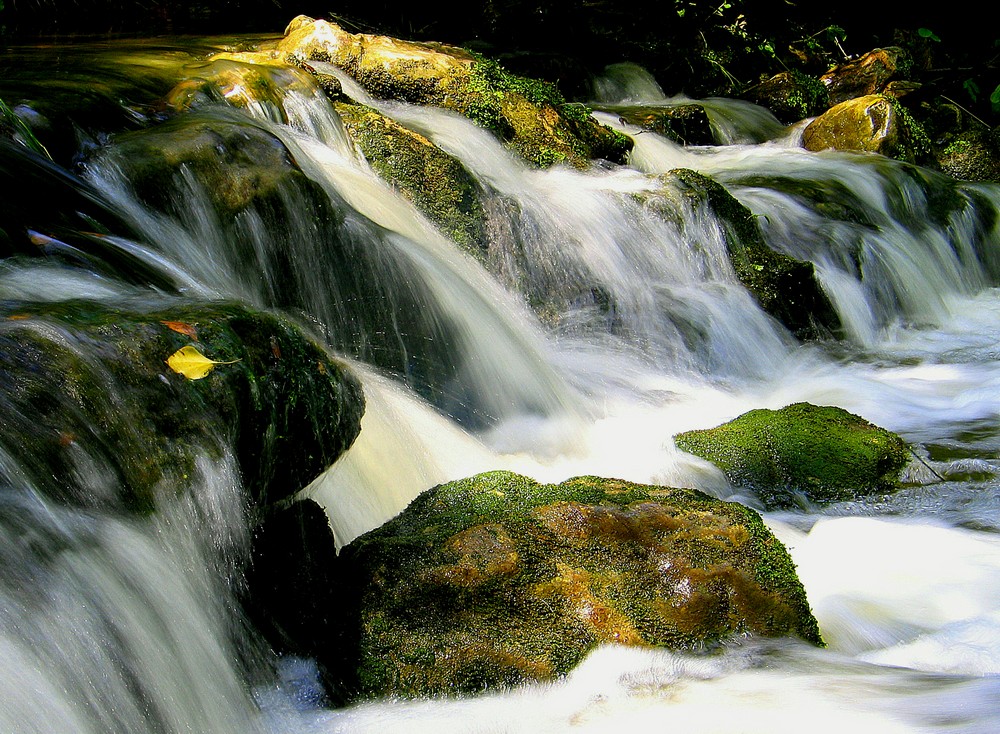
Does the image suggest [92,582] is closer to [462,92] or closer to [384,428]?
[384,428]

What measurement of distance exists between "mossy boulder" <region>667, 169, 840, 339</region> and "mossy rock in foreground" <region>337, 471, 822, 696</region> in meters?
4.21

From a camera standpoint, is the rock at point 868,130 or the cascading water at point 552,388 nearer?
the cascading water at point 552,388

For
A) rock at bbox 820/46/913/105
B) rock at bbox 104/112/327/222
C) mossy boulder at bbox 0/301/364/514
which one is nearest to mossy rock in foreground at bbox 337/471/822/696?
mossy boulder at bbox 0/301/364/514

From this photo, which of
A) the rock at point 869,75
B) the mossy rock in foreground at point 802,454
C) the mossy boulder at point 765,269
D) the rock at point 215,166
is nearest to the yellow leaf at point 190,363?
the rock at point 215,166

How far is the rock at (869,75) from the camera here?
12922 millimetres

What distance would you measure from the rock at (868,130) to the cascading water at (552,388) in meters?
0.92

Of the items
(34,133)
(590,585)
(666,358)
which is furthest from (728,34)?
(590,585)

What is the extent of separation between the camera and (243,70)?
20.9 ft

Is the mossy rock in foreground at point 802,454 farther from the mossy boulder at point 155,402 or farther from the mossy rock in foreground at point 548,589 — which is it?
the mossy boulder at point 155,402

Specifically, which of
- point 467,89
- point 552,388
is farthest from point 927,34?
point 552,388

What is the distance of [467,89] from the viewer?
25.3 feet

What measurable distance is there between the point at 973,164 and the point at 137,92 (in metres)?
9.62

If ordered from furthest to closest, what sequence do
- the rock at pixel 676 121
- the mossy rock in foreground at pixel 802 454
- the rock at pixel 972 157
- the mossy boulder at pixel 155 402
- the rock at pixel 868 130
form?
1. the rock at pixel 972 157
2. the rock at pixel 868 130
3. the rock at pixel 676 121
4. the mossy rock in foreground at pixel 802 454
5. the mossy boulder at pixel 155 402

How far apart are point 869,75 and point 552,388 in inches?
378
